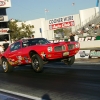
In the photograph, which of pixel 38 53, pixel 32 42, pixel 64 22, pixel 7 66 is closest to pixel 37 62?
pixel 38 53

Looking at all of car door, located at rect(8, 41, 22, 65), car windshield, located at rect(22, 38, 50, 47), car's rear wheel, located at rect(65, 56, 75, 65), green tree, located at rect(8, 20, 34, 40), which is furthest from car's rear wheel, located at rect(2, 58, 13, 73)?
green tree, located at rect(8, 20, 34, 40)

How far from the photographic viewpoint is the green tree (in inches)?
2424

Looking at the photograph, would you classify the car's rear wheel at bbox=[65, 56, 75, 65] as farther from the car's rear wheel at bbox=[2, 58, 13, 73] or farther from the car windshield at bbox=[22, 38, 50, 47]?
the car's rear wheel at bbox=[2, 58, 13, 73]

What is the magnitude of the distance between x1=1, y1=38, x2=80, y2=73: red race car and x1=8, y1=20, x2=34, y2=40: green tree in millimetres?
49299

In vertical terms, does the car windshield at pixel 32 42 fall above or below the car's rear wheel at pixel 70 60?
above

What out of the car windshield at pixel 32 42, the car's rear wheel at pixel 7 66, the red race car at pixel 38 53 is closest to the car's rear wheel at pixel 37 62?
the red race car at pixel 38 53

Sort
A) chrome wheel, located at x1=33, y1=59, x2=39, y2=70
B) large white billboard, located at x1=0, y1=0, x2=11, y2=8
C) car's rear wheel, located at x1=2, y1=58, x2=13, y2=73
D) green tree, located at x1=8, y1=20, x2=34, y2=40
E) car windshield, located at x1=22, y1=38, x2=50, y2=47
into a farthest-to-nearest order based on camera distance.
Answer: green tree, located at x1=8, y1=20, x2=34, y2=40 < large white billboard, located at x1=0, y1=0, x2=11, y2=8 < car's rear wheel, located at x1=2, y1=58, x2=13, y2=73 < car windshield, located at x1=22, y1=38, x2=50, y2=47 < chrome wheel, located at x1=33, y1=59, x2=39, y2=70

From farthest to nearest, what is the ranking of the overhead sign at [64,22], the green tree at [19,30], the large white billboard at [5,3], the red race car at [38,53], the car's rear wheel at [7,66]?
the green tree at [19,30] → the large white billboard at [5,3] → the overhead sign at [64,22] → the car's rear wheel at [7,66] → the red race car at [38,53]

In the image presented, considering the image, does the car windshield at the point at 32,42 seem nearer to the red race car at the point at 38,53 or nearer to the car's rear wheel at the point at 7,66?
the red race car at the point at 38,53

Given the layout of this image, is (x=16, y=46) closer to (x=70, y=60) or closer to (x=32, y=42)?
(x=32, y=42)

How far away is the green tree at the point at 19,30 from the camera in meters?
61.6

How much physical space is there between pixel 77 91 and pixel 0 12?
5549 centimetres

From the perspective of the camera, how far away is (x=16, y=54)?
11.9 meters

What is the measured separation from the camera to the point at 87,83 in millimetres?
7609
